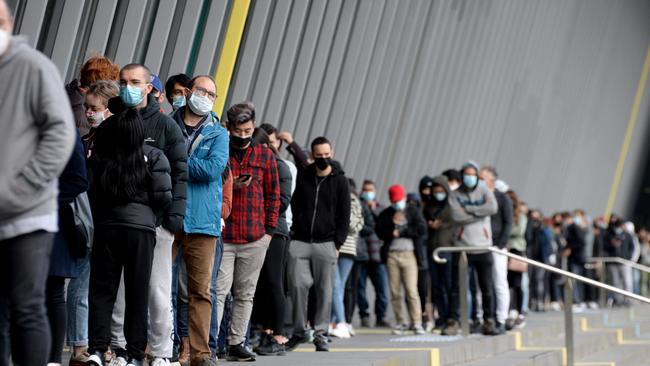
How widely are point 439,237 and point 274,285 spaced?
15.5 ft

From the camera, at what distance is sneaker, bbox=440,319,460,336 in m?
13.9

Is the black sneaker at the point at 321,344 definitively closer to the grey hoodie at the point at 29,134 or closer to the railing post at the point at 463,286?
the railing post at the point at 463,286

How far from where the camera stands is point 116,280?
7.21 m

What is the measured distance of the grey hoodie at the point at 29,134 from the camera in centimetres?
501

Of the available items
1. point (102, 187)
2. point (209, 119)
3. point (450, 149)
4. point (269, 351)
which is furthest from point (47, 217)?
point (450, 149)

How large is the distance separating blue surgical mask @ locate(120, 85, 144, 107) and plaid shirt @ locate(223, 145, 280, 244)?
1921 millimetres

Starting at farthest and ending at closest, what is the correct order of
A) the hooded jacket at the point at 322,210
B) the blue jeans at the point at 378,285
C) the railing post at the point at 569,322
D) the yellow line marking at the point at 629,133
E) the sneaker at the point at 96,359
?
1. the yellow line marking at the point at 629,133
2. the blue jeans at the point at 378,285
3. the railing post at the point at 569,322
4. the hooded jacket at the point at 322,210
5. the sneaker at the point at 96,359

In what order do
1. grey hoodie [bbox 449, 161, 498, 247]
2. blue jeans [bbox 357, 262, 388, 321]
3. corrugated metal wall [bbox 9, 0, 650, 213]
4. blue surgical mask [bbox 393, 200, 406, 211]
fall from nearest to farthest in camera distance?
corrugated metal wall [bbox 9, 0, 650, 213], grey hoodie [bbox 449, 161, 498, 247], blue surgical mask [bbox 393, 200, 406, 211], blue jeans [bbox 357, 262, 388, 321]

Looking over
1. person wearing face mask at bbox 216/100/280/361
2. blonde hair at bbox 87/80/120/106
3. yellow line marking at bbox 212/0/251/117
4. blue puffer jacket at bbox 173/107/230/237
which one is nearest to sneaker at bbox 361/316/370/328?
yellow line marking at bbox 212/0/251/117

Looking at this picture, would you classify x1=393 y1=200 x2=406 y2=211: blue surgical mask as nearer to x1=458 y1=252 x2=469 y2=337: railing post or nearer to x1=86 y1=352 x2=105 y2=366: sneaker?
x1=458 y1=252 x2=469 y2=337: railing post

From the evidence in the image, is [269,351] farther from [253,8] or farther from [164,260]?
[253,8]

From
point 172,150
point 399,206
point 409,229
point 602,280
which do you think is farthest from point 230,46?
point 602,280

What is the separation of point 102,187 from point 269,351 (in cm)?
318

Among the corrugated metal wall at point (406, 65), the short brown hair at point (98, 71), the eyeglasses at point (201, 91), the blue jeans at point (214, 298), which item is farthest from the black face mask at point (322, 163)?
the short brown hair at point (98, 71)
